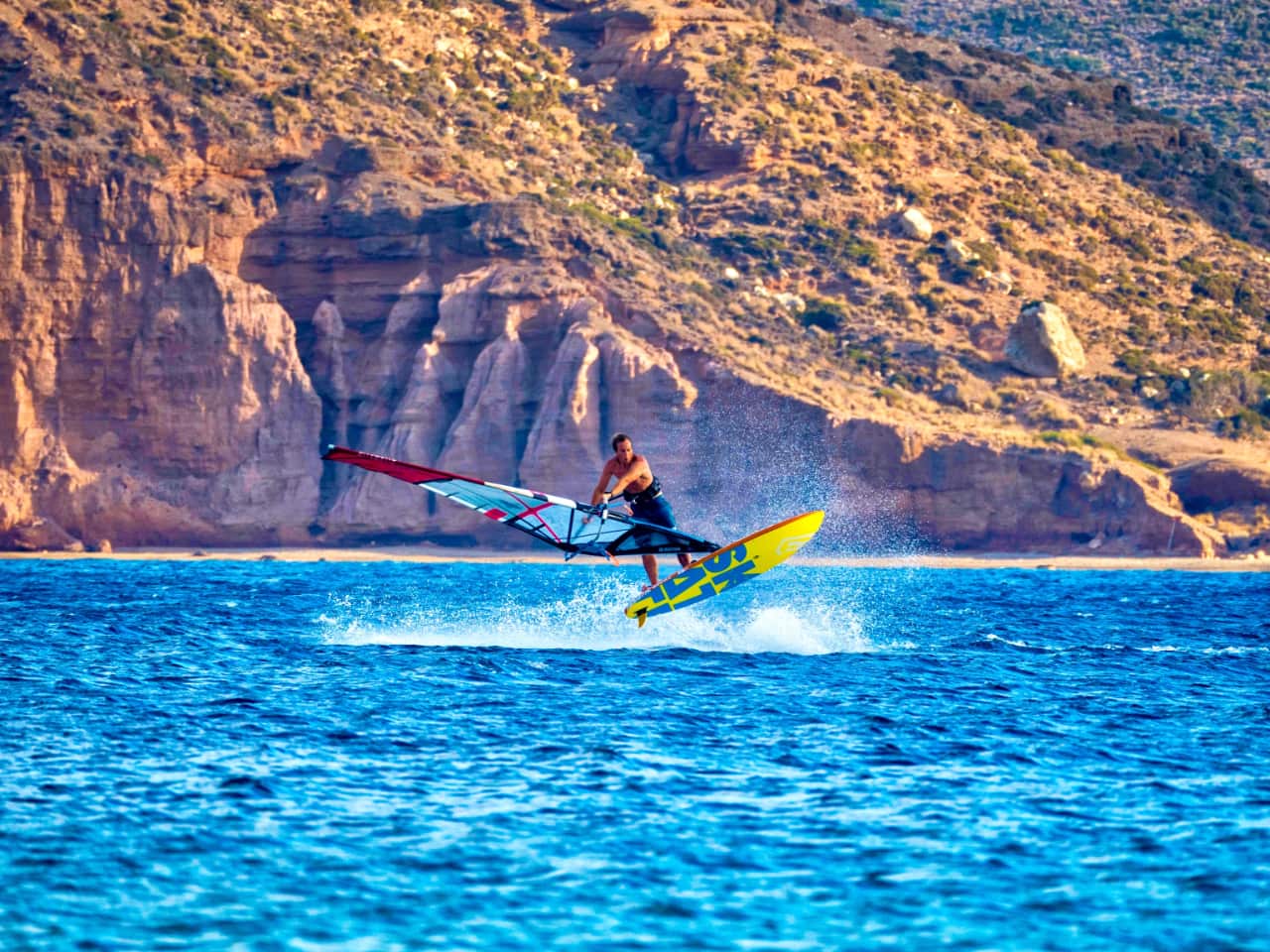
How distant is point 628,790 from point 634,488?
8.63 m

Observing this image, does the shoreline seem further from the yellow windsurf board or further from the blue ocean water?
the yellow windsurf board

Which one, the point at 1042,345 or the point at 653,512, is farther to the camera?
the point at 1042,345

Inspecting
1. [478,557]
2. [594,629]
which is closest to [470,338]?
[478,557]

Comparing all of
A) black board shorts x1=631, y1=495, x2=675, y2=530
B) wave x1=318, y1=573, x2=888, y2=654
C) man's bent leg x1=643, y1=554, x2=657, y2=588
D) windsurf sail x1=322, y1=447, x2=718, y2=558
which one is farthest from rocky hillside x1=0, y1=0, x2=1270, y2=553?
black board shorts x1=631, y1=495, x2=675, y2=530

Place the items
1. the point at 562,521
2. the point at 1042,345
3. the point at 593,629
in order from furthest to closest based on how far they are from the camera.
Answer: the point at 1042,345 → the point at 593,629 → the point at 562,521

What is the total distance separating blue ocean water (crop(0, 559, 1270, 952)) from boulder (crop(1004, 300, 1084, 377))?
152ft

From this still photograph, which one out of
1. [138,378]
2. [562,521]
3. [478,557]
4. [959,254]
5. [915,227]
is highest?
[915,227]

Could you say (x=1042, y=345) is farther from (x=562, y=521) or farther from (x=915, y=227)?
(x=562, y=521)

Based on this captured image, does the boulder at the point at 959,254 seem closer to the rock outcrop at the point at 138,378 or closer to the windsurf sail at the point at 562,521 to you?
the rock outcrop at the point at 138,378

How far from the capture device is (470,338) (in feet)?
222

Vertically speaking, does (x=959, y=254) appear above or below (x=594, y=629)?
above

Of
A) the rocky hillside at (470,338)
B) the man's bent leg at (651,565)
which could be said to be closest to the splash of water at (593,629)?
the man's bent leg at (651,565)

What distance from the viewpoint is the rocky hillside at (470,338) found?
212 feet

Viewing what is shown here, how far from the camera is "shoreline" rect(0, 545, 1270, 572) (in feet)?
205
